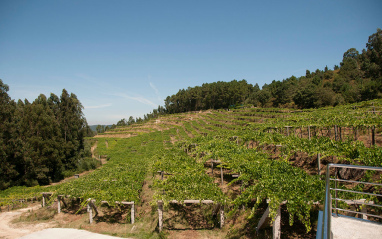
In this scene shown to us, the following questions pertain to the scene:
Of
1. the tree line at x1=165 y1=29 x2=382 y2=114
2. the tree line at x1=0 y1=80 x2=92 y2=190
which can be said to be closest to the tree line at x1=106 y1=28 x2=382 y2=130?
the tree line at x1=165 y1=29 x2=382 y2=114

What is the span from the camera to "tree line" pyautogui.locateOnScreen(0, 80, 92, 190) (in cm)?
2602

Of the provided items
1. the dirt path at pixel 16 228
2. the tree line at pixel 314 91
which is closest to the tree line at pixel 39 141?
the dirt path at pixel 16 228

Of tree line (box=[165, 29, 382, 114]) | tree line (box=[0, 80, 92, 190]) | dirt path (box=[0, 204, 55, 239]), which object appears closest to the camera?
dirt path (box=[0, 204, 55, 239])

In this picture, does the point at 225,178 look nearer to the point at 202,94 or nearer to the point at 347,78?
the point at 347,78

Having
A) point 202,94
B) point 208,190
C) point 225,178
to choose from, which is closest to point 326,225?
point 208,190

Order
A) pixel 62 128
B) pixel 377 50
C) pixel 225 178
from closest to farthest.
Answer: pixel 225 178
pixel 62 128
pixel 377 50

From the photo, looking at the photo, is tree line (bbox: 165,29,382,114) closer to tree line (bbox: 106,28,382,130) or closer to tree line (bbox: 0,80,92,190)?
tree line (bbox: 106,28,382,130)

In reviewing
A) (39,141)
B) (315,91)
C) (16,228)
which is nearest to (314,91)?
(315,91)

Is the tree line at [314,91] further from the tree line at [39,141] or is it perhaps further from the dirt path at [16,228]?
the tree line at [39,141]

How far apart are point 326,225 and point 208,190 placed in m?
7.03

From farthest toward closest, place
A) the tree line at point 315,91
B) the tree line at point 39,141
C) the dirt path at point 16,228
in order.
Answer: the tree line at point 315,91
the tree line at point 39,141
the dirt path at point 16,228

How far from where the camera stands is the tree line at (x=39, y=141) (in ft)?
85.4

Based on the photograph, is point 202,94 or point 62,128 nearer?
point 62,128

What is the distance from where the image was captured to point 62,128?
34469mm
